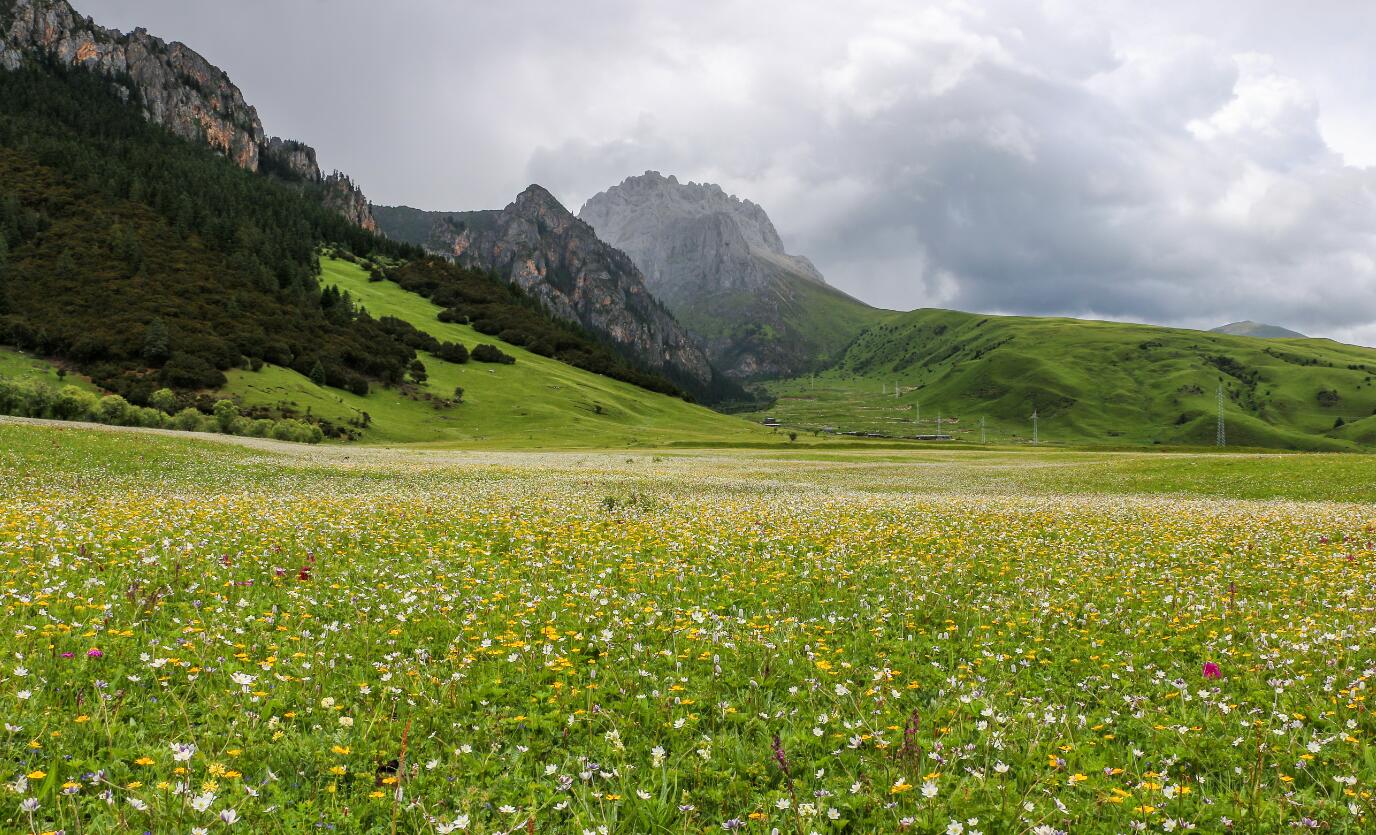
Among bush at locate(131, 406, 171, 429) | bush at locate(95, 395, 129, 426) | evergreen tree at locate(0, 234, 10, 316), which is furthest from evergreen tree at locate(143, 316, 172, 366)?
bush at locate(95, 395, 129, 426)

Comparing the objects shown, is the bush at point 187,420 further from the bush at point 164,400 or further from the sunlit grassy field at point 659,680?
the sunlit grassy field at point 659,680

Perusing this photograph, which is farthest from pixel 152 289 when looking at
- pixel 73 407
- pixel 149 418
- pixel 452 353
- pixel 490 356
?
pixel 73 407

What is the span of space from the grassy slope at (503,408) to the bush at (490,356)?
315cm

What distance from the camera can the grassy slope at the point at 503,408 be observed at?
371 feet

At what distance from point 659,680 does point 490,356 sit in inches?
7224

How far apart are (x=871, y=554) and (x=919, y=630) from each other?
5791mm

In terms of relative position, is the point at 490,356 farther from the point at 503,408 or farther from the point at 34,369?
the point at 34,369

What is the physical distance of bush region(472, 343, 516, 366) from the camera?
18088 centimetres

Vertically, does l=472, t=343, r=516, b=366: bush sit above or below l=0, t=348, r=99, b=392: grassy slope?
above

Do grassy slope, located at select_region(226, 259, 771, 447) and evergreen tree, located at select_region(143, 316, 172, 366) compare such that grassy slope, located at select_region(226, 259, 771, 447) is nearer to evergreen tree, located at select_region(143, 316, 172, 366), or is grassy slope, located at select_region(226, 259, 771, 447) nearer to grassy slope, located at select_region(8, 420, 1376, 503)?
evergreen tree, located at select_region(143, 316, 172, 366)

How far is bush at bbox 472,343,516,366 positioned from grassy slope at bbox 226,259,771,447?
10.3 ft

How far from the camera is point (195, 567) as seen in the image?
11539mm

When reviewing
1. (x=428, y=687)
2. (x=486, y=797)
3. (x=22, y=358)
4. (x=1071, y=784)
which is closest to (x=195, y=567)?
(x=428, y=687)

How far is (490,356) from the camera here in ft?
596
